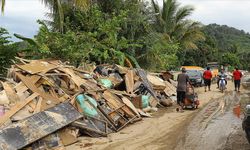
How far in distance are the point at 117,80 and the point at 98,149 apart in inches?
286

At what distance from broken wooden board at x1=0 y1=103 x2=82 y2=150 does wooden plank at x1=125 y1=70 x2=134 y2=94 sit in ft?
18.8

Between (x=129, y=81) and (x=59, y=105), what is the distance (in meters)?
6.50

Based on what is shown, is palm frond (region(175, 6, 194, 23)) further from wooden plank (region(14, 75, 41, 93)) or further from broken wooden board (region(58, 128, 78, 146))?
broken wooden board (region(58, 128, 78, 146))

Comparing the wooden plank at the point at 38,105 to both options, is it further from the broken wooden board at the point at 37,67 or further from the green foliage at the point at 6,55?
the green foliage at the point at 6,55

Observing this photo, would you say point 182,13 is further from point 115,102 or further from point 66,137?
point 66,137

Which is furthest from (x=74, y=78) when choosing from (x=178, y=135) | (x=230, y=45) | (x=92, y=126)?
(x=230, y=45)

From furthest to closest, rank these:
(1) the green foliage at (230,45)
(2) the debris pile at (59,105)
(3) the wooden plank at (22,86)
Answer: (1) the green foliage at (230,45), (3) the wooden plank at (22,86), (2) the debris pile at (59,105)

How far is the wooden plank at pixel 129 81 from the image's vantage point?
16716 millimetres

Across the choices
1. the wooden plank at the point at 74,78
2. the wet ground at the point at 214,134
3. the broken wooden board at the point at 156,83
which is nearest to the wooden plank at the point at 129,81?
the broken wooden board at the point at 156,83

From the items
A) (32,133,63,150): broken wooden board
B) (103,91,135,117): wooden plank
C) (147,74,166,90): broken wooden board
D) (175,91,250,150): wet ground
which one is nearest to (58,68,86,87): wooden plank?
(103,91,135,117): wooden plank

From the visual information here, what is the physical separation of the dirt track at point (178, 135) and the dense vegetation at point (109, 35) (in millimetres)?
5378

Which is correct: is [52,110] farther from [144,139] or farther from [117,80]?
[117,80]

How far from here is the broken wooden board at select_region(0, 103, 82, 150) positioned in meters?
9.07

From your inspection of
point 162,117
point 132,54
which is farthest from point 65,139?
point 132,54
